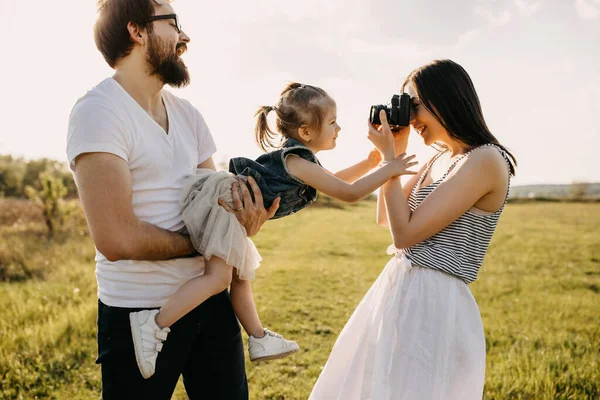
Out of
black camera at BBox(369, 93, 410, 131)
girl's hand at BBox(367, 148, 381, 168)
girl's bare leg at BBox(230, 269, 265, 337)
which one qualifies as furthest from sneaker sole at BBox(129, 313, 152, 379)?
girl's hand at BBox(367, 148, 381, 168)

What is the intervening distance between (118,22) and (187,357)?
156cm

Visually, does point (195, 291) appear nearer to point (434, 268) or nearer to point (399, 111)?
point (434, 268)

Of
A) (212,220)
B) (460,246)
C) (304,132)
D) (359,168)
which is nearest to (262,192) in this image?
(212,220)

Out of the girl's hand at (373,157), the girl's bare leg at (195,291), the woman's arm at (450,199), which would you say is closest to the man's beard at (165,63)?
the girl's bare leg at (195,291)

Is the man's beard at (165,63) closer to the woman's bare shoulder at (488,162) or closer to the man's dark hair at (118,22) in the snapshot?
the man's dark hair at (118,22)

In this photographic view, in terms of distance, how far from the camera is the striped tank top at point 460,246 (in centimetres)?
234

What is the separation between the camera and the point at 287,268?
9969mm

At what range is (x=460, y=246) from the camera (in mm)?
2342

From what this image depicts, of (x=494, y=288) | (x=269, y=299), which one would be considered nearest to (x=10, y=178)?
(x=269, y=299)

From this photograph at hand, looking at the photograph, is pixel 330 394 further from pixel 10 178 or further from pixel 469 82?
pixel 10 178

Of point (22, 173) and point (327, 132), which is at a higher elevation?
point (22, 173)

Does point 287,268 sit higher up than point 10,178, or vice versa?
point 10,178

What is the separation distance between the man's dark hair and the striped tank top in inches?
62.3

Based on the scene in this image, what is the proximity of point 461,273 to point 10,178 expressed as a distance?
22259 millimetres
